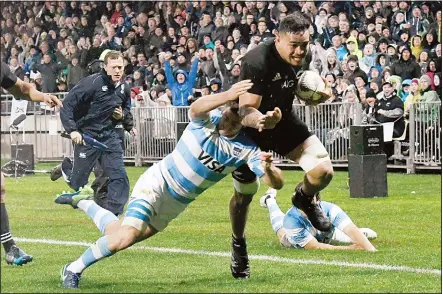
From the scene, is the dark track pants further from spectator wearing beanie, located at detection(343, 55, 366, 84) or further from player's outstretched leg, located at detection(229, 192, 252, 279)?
spectator wearing beanie, located at detection(343, 55, 366, 84)

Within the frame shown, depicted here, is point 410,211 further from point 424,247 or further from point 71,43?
point 71,43

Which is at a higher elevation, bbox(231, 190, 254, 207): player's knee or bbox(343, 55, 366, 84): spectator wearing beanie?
bbox(343, 55, 366, 84): spectator wearing beanie

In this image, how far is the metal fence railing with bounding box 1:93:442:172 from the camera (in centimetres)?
2072

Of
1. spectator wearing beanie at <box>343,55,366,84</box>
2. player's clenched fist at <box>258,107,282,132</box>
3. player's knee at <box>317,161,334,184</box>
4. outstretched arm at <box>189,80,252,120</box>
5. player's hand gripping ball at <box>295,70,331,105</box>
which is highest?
spectator wearing beanie at <box>343,55,366,84</box>

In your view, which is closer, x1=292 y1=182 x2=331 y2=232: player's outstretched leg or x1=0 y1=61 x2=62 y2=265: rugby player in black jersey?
x1=0 y1=61 x2=62 y2=265: rugby player in black jersey

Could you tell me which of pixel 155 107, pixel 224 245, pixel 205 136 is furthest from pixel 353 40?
pixel 205 136

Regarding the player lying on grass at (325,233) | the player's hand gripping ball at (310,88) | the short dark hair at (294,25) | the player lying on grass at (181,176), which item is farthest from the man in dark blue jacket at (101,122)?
the player lying on grass at (181,176)

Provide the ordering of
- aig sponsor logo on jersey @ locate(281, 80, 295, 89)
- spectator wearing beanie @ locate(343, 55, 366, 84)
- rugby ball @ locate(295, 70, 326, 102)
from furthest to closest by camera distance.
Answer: spectator wearing beanie @ locate(343, 55, 366, 84) → rugby ball @ locate(295, 70, 326, 102) → aig sponsor logo on jersey @ locate(281, 80, 295, 89)

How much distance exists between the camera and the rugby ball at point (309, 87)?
31.8 feet

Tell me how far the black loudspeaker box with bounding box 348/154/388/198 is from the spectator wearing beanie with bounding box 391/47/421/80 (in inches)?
168

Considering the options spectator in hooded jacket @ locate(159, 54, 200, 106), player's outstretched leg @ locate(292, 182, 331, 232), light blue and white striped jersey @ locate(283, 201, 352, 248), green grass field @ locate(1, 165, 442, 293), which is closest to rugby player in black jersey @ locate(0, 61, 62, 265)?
green grass field @ locate(1, 165, 442, 293)

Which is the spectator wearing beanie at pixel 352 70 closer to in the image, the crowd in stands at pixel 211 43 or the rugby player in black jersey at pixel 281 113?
the crowd in stands at pixel 211 43

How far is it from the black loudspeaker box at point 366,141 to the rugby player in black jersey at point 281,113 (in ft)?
23.1

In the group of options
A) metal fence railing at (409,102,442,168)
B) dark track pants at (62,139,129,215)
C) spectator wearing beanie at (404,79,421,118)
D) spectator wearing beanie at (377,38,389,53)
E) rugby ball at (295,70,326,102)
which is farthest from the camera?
spectator wearing beanie at (377,38,389,53)
